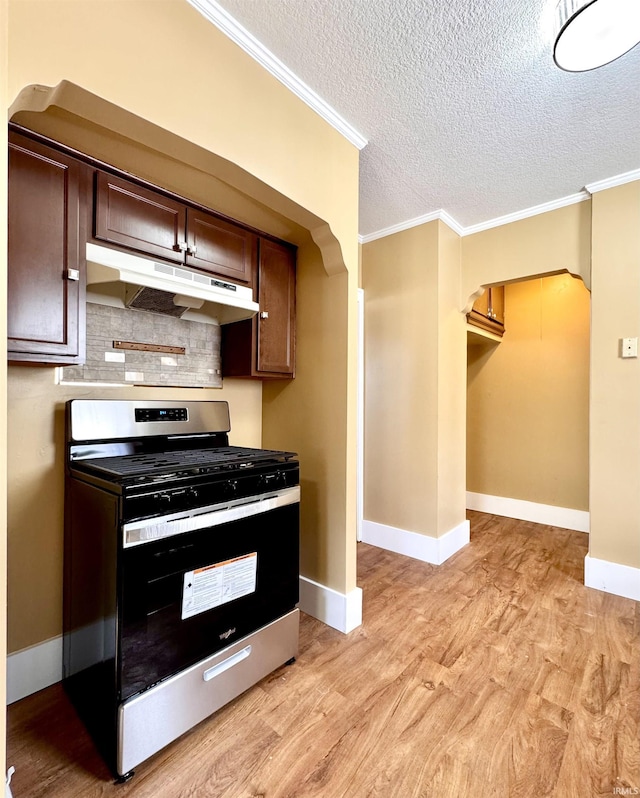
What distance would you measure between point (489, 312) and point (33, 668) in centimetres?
410

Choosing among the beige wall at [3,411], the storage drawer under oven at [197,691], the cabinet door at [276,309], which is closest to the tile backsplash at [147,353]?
the cabinet door at [276,309]

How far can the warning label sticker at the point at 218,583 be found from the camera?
1.39 m

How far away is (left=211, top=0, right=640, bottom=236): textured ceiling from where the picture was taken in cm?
144

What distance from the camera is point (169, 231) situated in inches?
71.0

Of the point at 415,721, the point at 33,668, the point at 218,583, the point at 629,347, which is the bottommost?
the point at 415,721

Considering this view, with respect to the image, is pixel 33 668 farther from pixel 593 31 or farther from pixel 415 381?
pixel 593 31

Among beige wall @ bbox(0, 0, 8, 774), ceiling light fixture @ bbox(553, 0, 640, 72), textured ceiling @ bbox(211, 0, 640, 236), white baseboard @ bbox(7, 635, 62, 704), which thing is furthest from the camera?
white baseboard @ bbox(7, 635, 62, 704)

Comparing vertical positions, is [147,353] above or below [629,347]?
below

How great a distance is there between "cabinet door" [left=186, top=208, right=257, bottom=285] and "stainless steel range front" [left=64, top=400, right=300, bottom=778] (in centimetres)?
77

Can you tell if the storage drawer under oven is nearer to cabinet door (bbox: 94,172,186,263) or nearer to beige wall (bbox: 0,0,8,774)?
beige wall (bbox: 0,0,8,774)

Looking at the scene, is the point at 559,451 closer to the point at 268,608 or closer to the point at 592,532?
the point at 592,532

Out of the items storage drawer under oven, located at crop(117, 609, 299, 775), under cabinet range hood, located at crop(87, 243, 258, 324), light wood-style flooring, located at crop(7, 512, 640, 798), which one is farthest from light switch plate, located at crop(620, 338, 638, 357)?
storage drawer under oven, located at crop(117, 609, 299, 775)

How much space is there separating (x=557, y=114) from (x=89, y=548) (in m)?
2.87

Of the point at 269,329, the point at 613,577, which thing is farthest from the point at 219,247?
the point at 613,577
